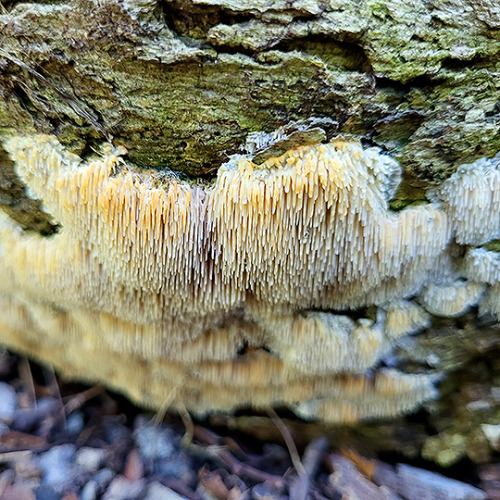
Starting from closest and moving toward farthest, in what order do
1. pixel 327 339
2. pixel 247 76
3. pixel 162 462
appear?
pixel 247 76, pixel 327 339, pixel 162 462

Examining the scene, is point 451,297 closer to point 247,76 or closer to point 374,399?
point 374,399

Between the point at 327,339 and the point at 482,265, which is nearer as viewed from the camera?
the point at 482,265

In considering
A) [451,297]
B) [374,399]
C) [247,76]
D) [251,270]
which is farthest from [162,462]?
[247,76]

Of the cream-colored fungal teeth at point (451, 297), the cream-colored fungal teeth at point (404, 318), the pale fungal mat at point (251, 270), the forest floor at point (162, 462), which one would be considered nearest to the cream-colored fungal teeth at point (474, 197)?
the pale fungal mat at point (251, 270)

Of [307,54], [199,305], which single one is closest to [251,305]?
[199,305]

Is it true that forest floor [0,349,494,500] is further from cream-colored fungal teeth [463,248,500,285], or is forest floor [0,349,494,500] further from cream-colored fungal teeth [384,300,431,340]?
cream-colored fungal teeth [463,248,500,285]

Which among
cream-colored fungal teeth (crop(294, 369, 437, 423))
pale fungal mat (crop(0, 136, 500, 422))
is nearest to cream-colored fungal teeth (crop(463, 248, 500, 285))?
pale fungal mat (crop(0, 136, 500, 422))

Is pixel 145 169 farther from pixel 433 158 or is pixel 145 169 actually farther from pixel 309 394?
pixel 309 394
